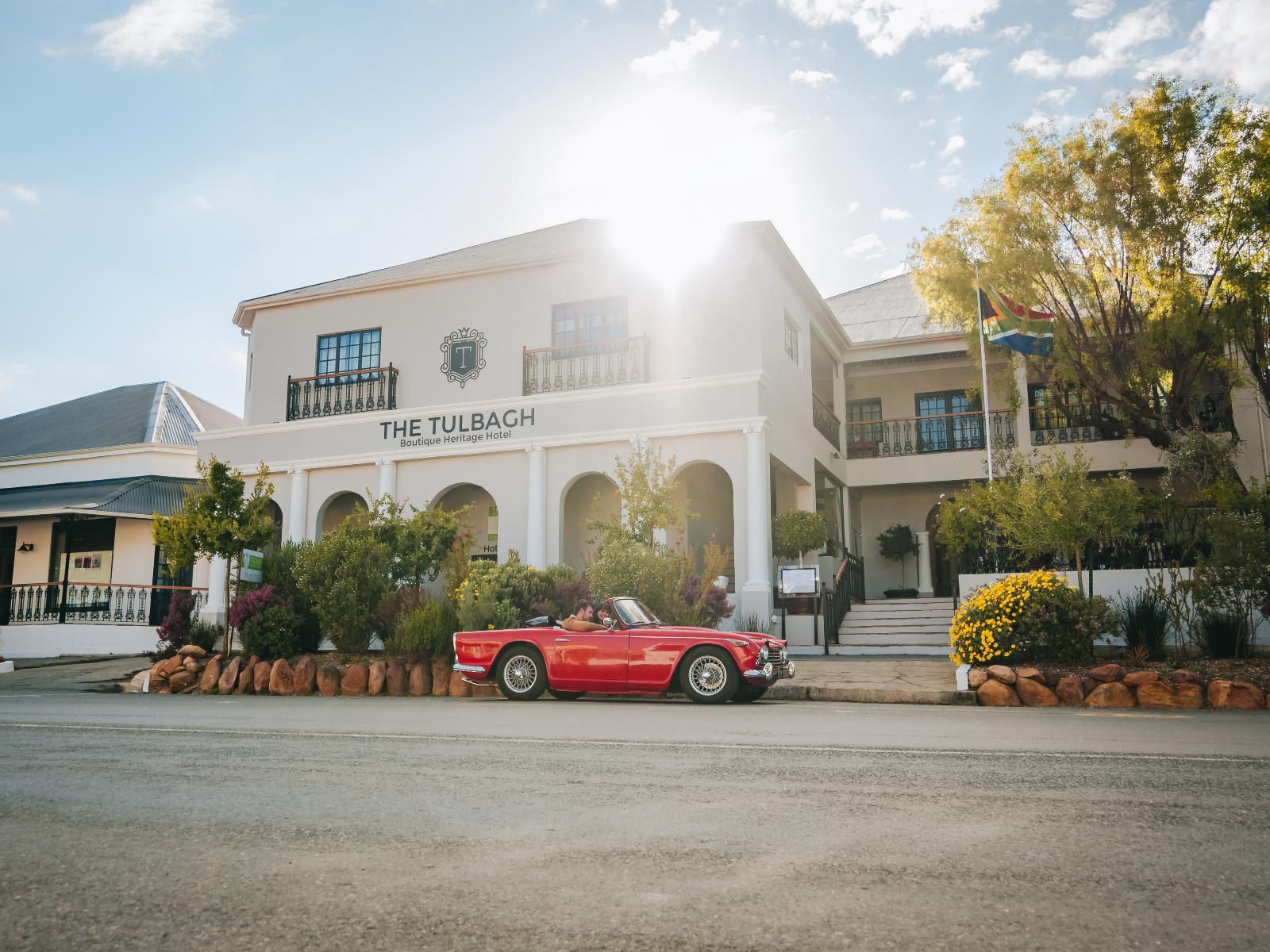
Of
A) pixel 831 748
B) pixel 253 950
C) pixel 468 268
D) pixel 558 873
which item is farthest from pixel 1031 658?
pixel 468 268

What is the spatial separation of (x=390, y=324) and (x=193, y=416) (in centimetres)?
1144

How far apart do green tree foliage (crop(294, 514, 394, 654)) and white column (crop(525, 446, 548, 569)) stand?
3.75 meters

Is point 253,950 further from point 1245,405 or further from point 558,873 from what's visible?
point 1245,405

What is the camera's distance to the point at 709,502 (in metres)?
22.8

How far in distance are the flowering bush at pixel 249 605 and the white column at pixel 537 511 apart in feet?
16.7

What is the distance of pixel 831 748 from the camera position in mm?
7488

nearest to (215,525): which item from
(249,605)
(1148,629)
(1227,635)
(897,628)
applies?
(249,605)

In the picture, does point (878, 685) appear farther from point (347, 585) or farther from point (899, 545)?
point (899, 545)

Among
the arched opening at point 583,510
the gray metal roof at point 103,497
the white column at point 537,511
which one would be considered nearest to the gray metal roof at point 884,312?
the arched opening at point 583,510

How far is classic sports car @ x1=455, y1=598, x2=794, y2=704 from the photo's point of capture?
12.1 meters

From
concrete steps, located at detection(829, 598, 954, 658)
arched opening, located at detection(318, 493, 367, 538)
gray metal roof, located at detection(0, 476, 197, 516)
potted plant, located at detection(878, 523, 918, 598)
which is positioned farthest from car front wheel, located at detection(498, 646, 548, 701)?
gray metal roof, located at detection(0, 476, 197, 516)

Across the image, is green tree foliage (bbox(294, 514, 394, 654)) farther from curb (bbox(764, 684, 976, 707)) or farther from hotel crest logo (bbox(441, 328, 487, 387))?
curb (bbox(764, 684, 976, 707))

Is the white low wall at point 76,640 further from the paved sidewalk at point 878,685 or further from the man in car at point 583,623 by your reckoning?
the paved sidewalk at point 878,685

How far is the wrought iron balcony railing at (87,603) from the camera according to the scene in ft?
80.0
